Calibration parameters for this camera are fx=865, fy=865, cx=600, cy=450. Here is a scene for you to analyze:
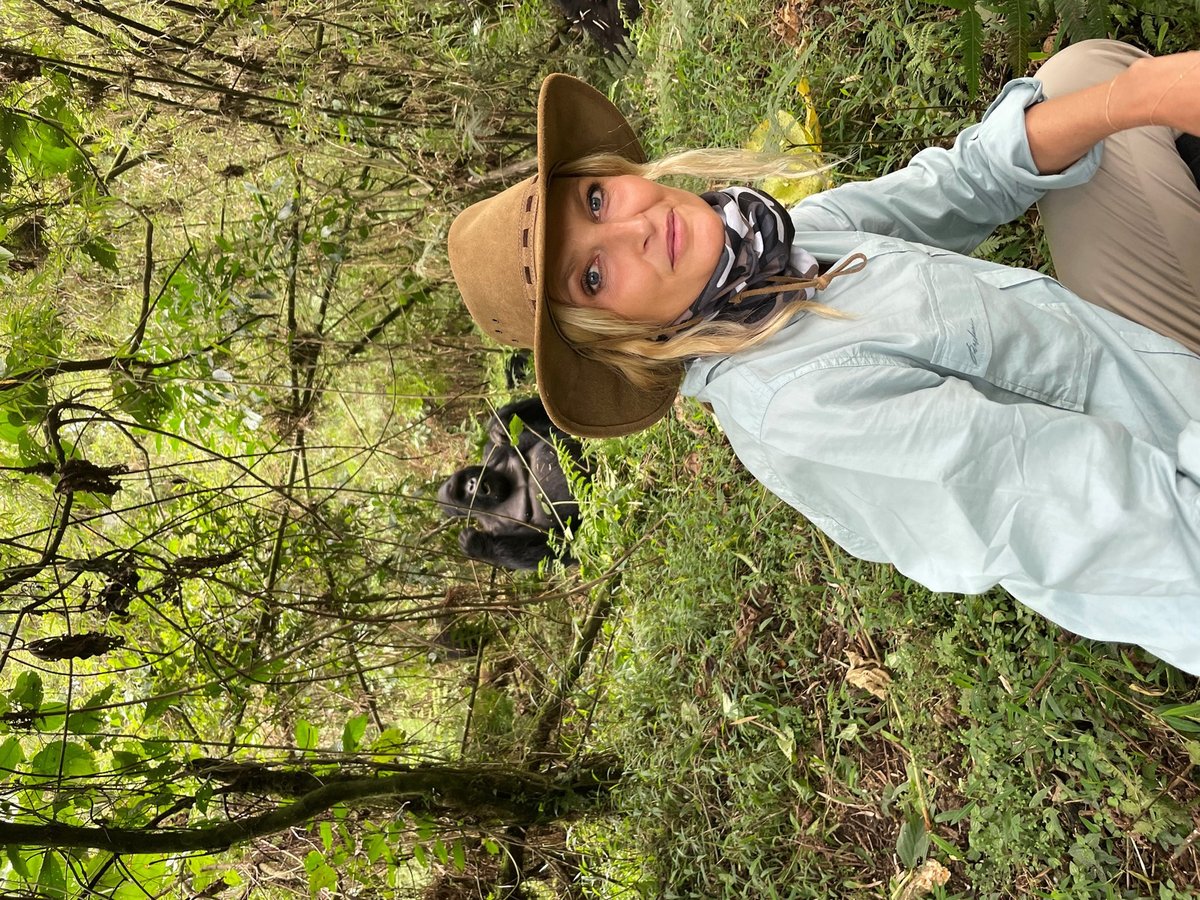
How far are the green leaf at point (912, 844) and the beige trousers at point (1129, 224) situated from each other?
4.73ft

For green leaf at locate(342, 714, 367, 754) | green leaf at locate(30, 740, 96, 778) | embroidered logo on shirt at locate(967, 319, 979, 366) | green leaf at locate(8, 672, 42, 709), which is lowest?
green leaf at locate(342, 714, 367, 754)

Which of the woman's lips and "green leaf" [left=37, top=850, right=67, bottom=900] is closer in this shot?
the woman's lips

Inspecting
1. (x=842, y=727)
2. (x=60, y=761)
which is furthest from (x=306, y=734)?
(x=842, y=727)

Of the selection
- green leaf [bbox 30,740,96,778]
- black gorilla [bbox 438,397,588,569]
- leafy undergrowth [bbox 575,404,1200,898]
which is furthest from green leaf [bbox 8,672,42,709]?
black gorilla [bbox 438,397,588,569]

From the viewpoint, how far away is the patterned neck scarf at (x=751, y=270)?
74.3 inches

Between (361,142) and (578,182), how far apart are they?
3.00 m

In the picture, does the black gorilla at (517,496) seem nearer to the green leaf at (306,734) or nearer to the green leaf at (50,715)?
A: the green leaf at (306,734)

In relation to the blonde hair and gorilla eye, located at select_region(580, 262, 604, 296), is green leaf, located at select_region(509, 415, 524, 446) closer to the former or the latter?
the blonde hair

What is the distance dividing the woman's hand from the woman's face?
2.80 feet

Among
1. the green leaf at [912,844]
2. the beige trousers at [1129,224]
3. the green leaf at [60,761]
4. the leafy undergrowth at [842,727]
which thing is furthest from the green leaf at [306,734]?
the beige trousers at [1129,224]

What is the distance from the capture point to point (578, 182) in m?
2.03

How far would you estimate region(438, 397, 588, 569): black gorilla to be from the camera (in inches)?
176

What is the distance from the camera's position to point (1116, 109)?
71.2 inches

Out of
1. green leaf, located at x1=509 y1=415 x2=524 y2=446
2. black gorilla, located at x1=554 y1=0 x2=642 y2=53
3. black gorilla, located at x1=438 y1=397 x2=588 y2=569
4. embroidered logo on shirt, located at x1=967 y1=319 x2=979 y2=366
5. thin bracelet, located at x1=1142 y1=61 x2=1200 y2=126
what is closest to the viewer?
thin bracelet, located at x1=1142 y1=61 x2=1200 y2=126
